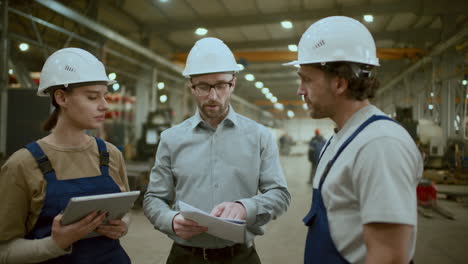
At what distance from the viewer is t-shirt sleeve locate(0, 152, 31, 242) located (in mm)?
1502

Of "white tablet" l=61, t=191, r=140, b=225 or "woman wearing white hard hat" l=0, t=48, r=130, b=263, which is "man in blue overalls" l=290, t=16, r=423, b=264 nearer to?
"white tablet" l=61, t=191, r=140, b=225

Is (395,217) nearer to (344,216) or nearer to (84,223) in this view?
(344,216)

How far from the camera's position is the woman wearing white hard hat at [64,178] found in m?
1.51

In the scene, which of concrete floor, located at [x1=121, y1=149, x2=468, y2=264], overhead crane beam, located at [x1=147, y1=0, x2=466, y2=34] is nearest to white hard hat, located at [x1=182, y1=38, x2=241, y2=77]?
concrete floor, located at [x1=121, y1=149, x2=468, y2=264]

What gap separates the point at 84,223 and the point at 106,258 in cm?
29

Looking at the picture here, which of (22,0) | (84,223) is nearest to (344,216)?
(84,223)

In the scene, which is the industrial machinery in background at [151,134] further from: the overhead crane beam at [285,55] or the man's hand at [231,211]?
the man's hand at [231,211]

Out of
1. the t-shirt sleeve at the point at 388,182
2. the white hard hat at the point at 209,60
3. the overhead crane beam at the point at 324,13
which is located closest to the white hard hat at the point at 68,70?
the white hard hat at the point at 209,60

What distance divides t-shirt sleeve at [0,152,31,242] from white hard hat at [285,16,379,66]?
1331mm

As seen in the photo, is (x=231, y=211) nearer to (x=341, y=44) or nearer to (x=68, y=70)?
(x=341, y=44)

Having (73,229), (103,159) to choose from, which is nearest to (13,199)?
(73,229)

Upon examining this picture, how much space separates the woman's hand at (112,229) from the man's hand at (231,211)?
489 millimetres

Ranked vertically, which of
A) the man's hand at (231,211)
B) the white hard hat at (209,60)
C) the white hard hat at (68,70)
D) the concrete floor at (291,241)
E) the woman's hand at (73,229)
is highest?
the white hard hat at (209,60)

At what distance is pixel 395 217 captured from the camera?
104 centimetres
